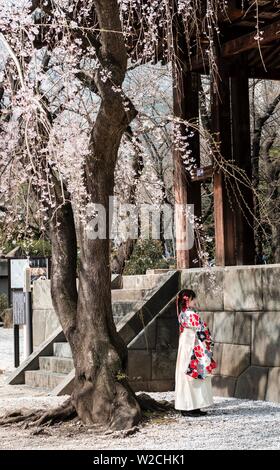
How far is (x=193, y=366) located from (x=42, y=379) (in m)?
3.68

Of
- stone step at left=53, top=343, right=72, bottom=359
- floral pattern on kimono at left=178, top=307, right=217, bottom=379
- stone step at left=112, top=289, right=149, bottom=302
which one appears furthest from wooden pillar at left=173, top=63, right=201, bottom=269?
floral pattern on kimono at left=178, top=307, right=217, bottom=379

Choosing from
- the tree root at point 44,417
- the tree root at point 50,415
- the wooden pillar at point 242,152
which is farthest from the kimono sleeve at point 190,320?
the wooden pillar at point 242,152

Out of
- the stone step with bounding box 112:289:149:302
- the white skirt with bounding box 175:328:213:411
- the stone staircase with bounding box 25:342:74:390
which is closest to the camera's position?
the white skirt with bounding box 175:328:213:411

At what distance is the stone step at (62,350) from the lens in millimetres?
11750

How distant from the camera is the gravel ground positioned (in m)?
6.99

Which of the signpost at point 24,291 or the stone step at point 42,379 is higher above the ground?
the signpost at point 24,291

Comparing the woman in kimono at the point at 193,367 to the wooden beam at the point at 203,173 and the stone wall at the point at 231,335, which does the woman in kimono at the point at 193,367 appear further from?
the wooden beam at the point at 203,173

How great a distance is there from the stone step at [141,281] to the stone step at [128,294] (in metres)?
0.27

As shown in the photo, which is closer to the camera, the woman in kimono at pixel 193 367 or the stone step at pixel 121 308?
the woman in kimono at pixel 193 367

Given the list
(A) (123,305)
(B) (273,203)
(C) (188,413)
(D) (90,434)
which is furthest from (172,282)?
(B) (273,203)

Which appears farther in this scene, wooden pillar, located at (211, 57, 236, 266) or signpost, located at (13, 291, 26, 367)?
signpost, located at (13, 291, 26, 367)

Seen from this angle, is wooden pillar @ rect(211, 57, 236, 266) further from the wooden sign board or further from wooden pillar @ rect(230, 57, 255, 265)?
the wooden sign board

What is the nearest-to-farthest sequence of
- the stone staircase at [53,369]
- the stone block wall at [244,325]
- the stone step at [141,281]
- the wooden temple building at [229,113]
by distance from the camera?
the stone block wall at [244,325], the wooden temple building at [229,113], the stone staircase at [53,369], the stone step at [141,281]

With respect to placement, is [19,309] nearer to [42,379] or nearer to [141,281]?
[141,281]
